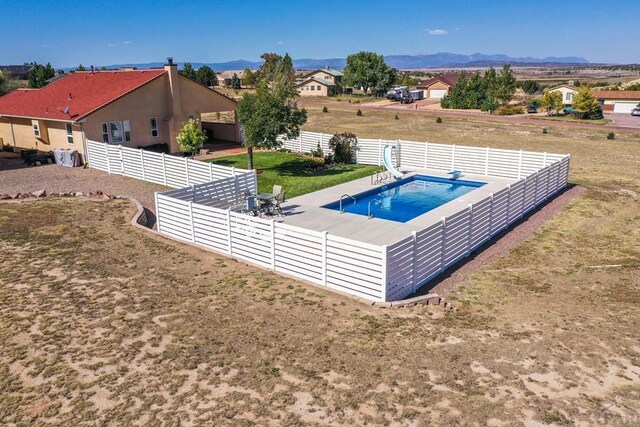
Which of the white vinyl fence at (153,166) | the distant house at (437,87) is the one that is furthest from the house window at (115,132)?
the distant house at (437,87)

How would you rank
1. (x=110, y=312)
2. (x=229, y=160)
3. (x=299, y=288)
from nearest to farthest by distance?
1. (x=110, y=312)
2. (x=299, y=288)
3. (x=229, y=160)

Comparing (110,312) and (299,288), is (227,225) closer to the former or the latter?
(299,288)

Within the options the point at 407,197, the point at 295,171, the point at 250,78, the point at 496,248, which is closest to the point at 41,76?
the point at 250,78

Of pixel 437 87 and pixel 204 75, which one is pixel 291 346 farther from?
pixel 204 75

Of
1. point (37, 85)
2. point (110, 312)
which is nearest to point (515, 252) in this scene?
point (110, 312)

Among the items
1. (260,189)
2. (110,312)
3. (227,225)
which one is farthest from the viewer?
(260,189)

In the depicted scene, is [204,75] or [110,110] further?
[204,75]
